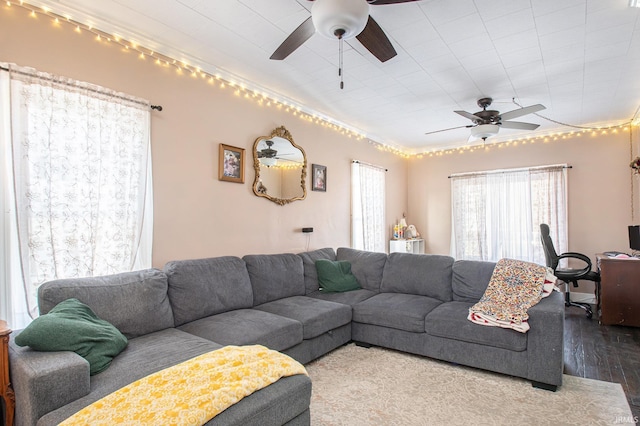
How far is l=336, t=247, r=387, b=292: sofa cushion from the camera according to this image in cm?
405

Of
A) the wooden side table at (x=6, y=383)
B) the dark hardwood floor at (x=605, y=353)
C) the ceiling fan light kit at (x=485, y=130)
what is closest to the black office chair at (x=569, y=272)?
the dark hardwood floor at (x=605, y=353)

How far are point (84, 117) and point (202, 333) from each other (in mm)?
1727

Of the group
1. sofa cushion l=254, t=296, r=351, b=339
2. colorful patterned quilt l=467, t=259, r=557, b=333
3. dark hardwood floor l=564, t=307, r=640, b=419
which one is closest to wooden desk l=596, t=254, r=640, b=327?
dark hardwood floor l=564, t=307, r=640, b=419

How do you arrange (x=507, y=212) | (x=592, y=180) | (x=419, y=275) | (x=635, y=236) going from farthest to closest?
(x=507, y=212) < (x=592, y=180) < (x=635, y=236) < (x=419, y=275)

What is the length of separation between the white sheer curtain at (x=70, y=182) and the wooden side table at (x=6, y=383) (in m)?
0.60

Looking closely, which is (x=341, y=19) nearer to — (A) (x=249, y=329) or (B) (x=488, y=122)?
(A) (x=249, y=329)

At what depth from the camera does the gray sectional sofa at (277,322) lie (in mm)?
1576

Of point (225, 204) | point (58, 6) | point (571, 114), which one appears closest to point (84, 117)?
point (58, 6)

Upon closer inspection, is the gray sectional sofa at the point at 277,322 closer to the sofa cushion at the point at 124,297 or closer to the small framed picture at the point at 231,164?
the sofa cushion at the point at 124,297

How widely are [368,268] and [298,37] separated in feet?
8.91

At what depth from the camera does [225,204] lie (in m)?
3.44

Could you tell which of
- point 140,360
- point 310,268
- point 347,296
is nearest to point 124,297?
point 140,360

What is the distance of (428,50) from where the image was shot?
9.59 ft

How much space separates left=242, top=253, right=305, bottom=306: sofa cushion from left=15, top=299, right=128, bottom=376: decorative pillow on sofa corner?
54.1 inches
